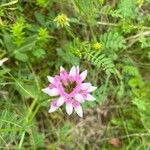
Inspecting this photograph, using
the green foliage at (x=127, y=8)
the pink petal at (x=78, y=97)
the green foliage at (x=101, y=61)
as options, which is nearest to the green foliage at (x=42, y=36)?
the green foliage at (x=101, y=61)

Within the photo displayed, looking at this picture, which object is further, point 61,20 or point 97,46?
point 97,46

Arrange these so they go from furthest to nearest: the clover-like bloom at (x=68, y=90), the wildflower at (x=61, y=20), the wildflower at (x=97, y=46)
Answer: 1. the wildflower at (x=97, y=46)
2. the wildflower at (x=61, y=20)
3. the clover-like bloom at (x=68, y=90)

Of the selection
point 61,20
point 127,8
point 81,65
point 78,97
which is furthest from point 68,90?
point 127,8

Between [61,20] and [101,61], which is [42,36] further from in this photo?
[101,61]

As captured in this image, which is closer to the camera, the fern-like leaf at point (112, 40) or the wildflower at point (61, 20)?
the wildflower at point (61, 20)

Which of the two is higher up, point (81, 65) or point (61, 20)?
point (61, 20)

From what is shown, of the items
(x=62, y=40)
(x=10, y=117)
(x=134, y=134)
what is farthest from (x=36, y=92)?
(x=134, y=134)

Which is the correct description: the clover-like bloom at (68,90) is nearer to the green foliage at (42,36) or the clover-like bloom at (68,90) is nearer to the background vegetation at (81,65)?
the background vegetation at (81,65)

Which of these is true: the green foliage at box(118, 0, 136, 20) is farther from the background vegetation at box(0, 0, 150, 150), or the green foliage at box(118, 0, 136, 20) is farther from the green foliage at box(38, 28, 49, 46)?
A: the green foliage at box(38, 28, 49, 46)

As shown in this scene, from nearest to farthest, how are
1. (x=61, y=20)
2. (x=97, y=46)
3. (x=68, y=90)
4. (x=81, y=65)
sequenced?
(x=68, y=90) → (x=61, y=20) → (x=97, y=46) → (x=81, y=65)
